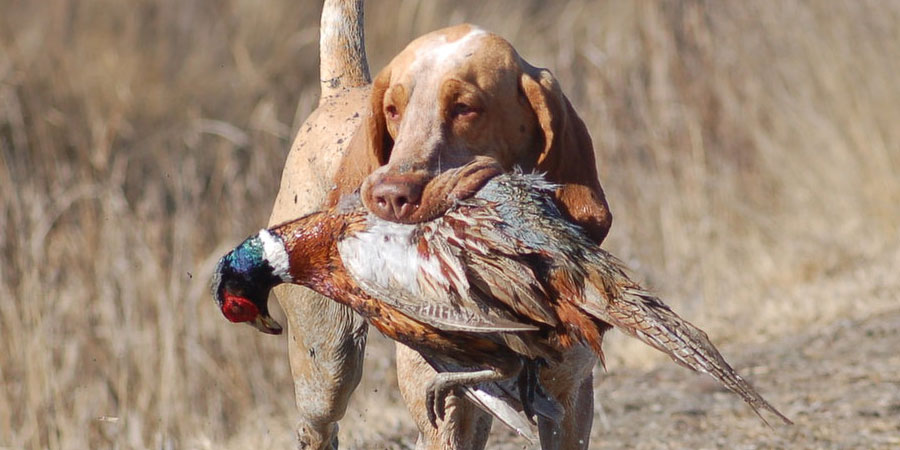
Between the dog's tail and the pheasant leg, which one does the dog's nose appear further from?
the dog's tail

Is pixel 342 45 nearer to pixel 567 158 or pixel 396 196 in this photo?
pixel 567 158

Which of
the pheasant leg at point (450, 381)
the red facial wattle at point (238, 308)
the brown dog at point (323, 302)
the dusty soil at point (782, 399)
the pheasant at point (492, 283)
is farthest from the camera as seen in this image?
the dusty soil at point (782, 399)

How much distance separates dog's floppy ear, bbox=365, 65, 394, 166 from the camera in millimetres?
3811

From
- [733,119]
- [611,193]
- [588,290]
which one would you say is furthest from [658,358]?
[588,290]

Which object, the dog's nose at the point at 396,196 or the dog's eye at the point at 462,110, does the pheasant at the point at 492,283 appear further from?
the dog's eye at the point at 462,110

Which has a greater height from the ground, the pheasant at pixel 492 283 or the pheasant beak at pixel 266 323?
the pheasant at pixel 492 283

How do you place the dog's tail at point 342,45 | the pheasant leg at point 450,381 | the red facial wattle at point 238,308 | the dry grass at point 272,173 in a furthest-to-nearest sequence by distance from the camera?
the dry grass at point 272,173, the dog's tail at point 342,45, the red facial wattle at point 238,308, the pheasant leg at point 450,381

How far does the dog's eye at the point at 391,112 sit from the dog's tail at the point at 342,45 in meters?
1.04

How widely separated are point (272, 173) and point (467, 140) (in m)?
4.67

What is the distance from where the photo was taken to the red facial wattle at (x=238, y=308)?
Result: 11.9 ft

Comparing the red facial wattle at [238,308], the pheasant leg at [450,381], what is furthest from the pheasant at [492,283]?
the red facial wattle at [238,308]

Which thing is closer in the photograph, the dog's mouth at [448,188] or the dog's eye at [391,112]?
the dog's mouth at [448,188]

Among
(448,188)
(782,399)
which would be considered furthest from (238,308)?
(782,399)

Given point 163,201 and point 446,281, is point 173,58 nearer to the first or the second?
point 163,201
